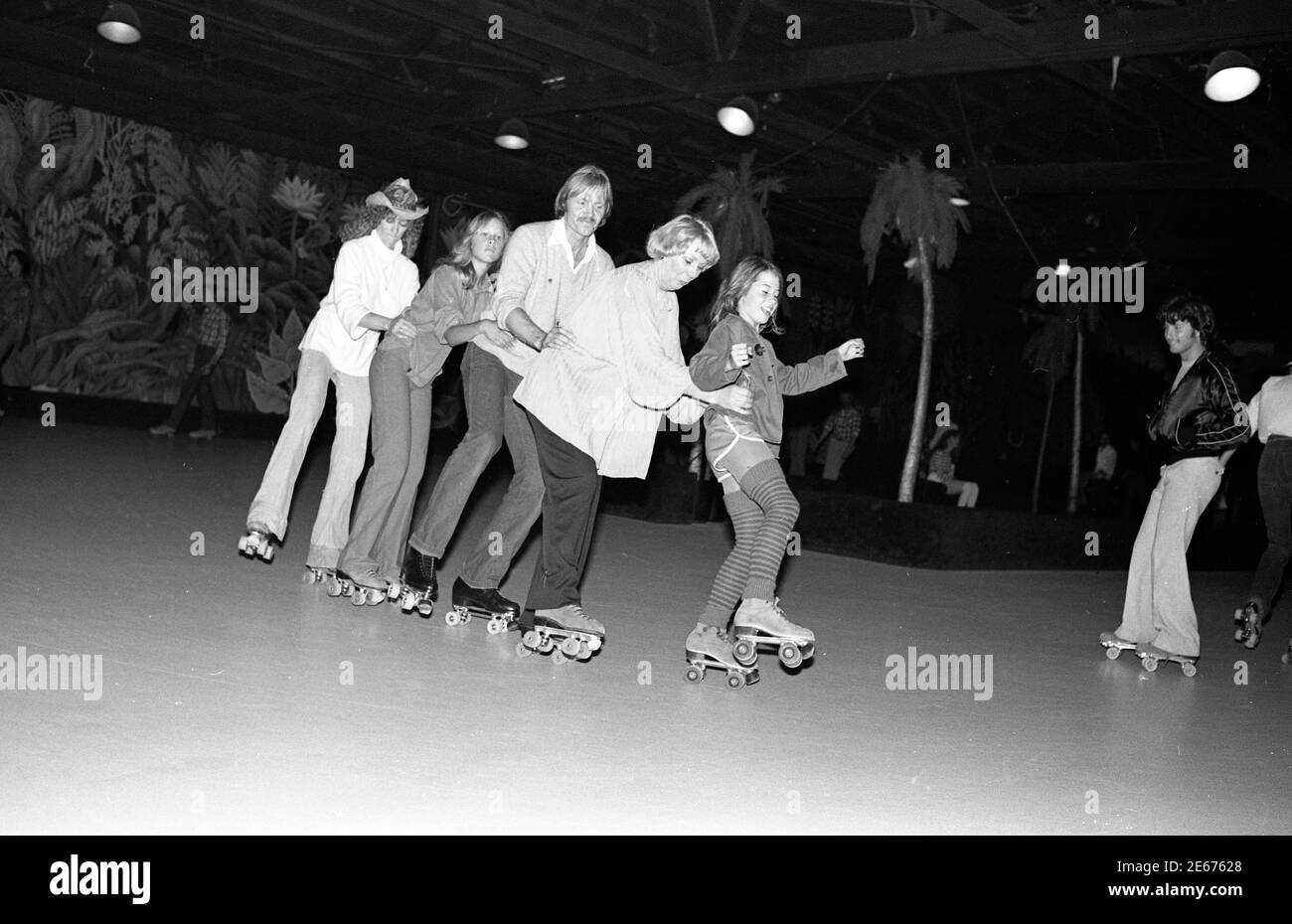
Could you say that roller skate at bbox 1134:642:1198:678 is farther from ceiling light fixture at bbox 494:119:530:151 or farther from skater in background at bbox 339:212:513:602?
ceiling light fixture at bbox 494:119:530:151

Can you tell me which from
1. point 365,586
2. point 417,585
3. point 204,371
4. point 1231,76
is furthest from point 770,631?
point 204,371

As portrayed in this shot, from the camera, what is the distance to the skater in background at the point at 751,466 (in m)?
4.28

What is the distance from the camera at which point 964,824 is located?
2.82 m

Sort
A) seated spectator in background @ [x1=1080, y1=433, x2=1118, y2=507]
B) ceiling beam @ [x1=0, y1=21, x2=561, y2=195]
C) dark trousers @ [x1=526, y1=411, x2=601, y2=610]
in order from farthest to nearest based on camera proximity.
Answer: seated spectator in background @ [x1=1080, y1=433, x2=1118, y2=507] < ceiling beam @ [x1=0, y1=21, x2=561, y2=195] < dark trousers @ [x1=526, y1=411, x2=601, y2=610]

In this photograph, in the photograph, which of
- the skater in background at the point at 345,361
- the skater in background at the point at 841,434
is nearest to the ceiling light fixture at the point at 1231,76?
the skater in background at the point at 345,361

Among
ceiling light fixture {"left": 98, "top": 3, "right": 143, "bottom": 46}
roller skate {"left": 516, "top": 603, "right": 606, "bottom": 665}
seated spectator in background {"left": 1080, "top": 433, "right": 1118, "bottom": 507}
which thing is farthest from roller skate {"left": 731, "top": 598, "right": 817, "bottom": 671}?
seated spectator in background {"left": 1080, "top": 433, "right": 1118, "bottom": 507}

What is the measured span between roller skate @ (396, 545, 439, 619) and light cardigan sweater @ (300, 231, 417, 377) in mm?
866

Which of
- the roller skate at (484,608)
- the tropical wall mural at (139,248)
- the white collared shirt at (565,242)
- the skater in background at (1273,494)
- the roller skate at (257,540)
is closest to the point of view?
the white collared shirt at (565,242)

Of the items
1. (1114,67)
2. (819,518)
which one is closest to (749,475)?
(819,518)

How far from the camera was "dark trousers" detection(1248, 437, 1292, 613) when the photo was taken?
6.26m

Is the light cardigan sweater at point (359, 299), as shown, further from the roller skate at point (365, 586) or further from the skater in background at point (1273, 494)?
the skater in background at point (1273, 494)

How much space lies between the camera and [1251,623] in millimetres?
6281

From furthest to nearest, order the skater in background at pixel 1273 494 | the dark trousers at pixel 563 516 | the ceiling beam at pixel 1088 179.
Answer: the ceiling beam at pixel 1088 179 < the skater in background at pixel 1273 494 < the dark trousers at pixel 563 516

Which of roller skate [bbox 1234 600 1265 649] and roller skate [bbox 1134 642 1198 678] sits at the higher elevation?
roller skate [bbox 1234 600 1265 649]
